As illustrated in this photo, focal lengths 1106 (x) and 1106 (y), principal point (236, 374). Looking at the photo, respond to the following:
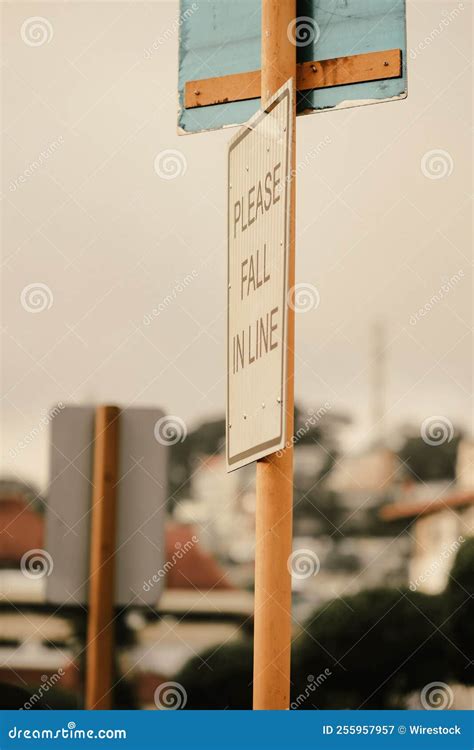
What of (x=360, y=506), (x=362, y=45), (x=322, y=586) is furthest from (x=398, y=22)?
(x=360, y=506)

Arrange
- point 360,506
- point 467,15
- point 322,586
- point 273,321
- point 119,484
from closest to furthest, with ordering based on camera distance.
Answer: point 273,321 → point 119,484 → point 467,15 → point 322,586 → point 360,506

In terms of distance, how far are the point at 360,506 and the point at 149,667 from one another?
16.1 meters

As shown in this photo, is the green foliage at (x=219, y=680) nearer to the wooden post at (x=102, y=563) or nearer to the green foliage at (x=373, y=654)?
the green foliage at (x=373, y=654)

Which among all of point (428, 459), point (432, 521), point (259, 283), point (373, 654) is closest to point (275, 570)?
point (259, 283)

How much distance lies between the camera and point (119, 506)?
346cm

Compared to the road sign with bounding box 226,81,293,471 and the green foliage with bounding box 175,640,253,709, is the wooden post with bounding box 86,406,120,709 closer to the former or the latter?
the road sign with bounding box 226,81,293,471

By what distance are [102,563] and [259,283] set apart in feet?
3.63

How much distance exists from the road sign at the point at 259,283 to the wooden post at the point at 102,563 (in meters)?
0.65

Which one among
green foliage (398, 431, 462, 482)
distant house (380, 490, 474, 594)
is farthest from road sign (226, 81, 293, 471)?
green foliage (398, 431, 462, 482)

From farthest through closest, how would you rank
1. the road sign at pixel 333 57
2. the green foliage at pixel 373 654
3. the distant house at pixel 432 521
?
the distant house at pixel 432 521 < the green foliage at pixel 373 654 < the road sign at pixel 333 57

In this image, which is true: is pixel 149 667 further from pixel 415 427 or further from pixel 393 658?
pixel 415 427

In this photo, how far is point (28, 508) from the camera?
27969 mm

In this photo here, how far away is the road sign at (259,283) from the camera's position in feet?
8.49

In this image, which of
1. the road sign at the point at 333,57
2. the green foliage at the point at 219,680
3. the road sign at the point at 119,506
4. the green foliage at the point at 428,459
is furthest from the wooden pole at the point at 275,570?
the green foliage at the point at 428,459
